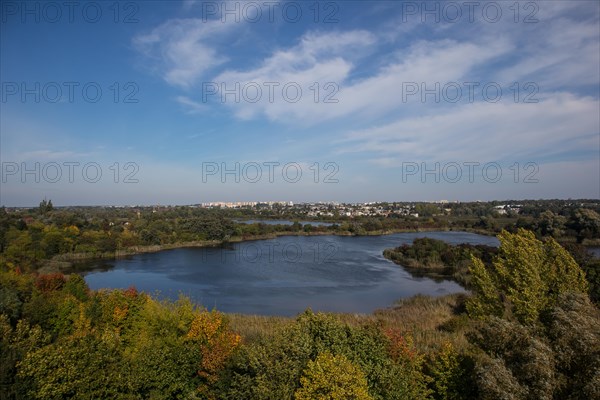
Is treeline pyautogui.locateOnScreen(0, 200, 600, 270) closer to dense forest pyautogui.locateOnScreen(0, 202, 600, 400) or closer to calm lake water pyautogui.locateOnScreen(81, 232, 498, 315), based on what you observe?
calm lake water pyautogui.locateOnScreen(81, 232, 498, 315)

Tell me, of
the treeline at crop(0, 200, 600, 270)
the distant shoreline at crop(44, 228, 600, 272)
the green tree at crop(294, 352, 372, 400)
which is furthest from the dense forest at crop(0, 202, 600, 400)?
the treeline at crop(0, 200, 600, 270)

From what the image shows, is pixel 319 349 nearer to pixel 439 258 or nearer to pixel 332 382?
pixel 332 382

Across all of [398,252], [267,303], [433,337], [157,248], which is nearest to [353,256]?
[398,252]

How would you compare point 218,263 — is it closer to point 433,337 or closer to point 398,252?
point 398,252

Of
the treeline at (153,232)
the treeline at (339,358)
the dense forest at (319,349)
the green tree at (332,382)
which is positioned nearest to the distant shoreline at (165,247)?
the treeline at (153,232)

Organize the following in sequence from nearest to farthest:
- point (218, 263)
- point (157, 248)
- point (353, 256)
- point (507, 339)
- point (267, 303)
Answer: point (507, 339) < point (267, 303) < point (218, 263) < point (353, 256) < point (157, 248)

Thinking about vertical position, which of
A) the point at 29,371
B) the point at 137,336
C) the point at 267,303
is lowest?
the point at 267,303

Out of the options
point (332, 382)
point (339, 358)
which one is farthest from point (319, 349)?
point (332, 382)
